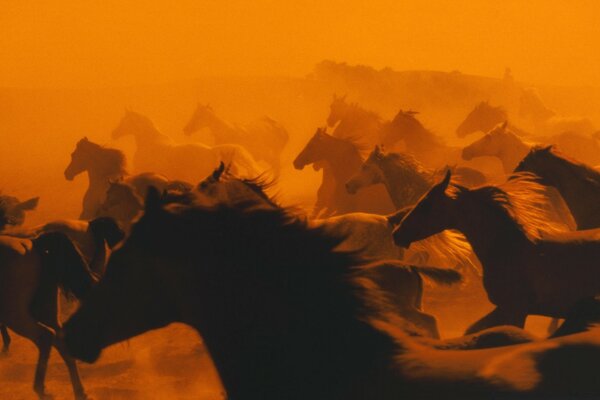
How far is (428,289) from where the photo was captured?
8.65 meters

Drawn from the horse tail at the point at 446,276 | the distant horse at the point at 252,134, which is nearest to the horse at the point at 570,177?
the horse tail at the point at 446,276

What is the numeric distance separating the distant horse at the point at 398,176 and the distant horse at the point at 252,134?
8276 mm

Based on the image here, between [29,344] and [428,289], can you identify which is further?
[428,289]

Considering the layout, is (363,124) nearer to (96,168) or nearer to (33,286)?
(96,168)

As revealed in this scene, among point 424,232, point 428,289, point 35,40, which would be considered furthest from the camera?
point 35,40

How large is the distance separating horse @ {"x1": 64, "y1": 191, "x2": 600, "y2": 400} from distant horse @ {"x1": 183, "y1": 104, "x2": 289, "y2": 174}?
45.2 ft

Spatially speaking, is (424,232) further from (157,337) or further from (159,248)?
(157,337)

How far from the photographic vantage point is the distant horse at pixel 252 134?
641 inches

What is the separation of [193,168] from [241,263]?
10.7 meters

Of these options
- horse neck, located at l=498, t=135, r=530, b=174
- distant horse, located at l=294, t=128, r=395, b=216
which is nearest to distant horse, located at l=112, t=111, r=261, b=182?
distant horse, located at l=294, t=128, r=395, b=216

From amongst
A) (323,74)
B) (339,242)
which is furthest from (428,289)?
(323,74)

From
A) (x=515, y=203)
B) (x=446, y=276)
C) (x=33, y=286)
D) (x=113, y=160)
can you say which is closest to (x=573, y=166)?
(x=515, y=203)

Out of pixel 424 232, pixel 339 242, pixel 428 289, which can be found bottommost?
pixel 428 289

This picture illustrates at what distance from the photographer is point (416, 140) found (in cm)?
1102
